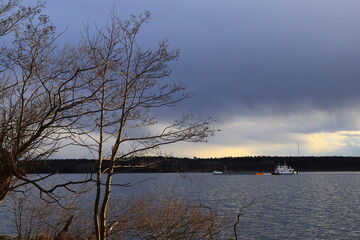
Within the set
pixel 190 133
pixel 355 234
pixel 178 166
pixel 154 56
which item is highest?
pixel 154 56

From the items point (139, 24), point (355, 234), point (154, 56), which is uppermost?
point (139, 24)

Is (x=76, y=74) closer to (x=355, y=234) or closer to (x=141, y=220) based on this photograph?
(x=141, y=220)

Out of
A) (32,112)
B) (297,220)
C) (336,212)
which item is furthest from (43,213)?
(336,212)

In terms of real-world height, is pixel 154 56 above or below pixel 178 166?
above

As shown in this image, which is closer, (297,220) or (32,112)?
(32,112)

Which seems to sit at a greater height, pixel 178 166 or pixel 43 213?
pixel 178 166

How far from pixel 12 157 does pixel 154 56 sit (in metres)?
4.22

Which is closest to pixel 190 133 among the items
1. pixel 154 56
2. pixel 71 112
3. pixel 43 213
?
pixel 154 56

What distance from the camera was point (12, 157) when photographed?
9.38 m

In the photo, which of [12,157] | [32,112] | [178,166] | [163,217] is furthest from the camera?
[163,217]

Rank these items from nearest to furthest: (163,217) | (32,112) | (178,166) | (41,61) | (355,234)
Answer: (41,61) < (32,112) < (178,166) < (163,217) < (355,234)

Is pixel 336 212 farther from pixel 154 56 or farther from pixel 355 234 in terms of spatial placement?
pixel 154 56

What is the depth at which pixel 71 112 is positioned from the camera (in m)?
10.7

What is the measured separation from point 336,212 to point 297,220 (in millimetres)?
9020
